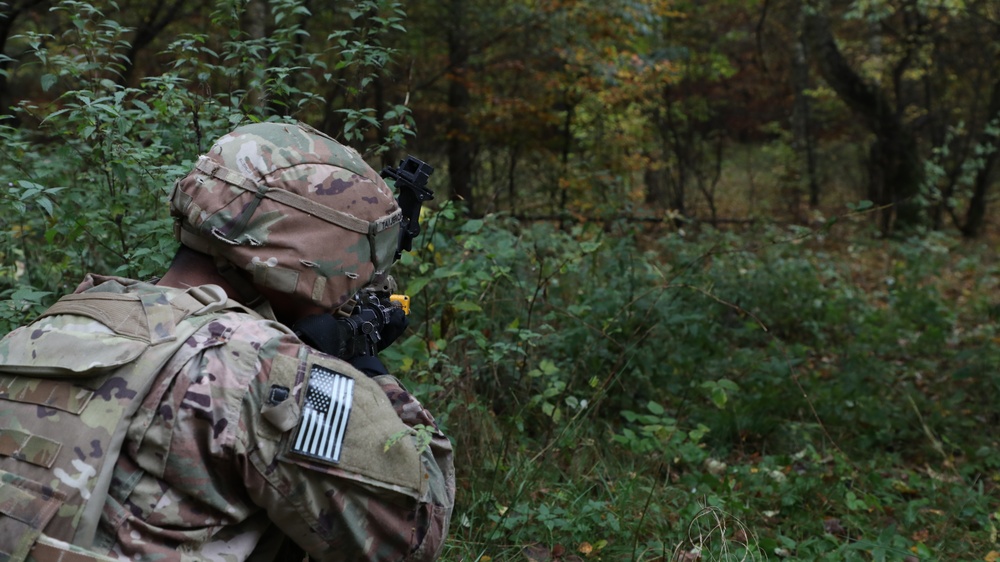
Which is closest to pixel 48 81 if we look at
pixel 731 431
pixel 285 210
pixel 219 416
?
pixel 285 210

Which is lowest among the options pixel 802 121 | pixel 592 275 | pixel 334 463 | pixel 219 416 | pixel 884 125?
pixel 802 121

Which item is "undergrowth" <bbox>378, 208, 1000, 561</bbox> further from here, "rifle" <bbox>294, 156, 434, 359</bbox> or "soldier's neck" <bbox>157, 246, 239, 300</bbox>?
"soldier's neck" <bbox>157, 246, 239, 300</bbox>

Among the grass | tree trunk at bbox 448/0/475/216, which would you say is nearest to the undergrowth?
the grass

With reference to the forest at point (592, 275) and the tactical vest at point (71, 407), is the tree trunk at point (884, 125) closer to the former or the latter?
the forest at point (592, 275)

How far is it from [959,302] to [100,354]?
27.8ft

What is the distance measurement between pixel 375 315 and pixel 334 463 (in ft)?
1.99

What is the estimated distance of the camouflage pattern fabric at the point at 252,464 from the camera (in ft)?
4.94

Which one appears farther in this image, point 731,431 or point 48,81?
point 731,431

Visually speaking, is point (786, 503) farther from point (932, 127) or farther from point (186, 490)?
point (932, 127)

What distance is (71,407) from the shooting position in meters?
1.50

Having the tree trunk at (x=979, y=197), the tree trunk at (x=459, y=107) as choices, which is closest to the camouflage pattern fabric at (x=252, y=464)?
the tree trunk at (x=459, y=107)

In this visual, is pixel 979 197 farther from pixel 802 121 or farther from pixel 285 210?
pixel 285 210

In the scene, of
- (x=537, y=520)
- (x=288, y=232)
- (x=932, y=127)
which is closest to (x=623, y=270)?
(x=537, y=520)

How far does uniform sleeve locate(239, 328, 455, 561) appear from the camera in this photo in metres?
1.56
